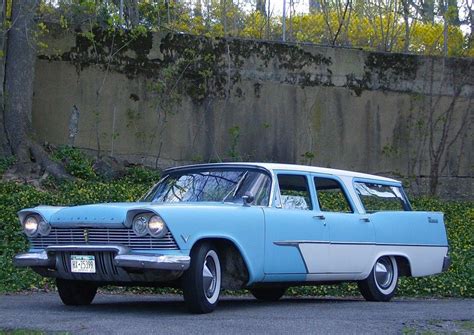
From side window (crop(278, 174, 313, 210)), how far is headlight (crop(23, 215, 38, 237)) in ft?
8.06

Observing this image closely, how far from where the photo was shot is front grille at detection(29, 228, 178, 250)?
8242mm

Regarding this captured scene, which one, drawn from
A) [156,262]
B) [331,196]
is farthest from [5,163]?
[156,262]

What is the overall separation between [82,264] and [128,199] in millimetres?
7058

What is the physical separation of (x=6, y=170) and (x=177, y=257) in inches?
360

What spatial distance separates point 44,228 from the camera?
891 centimetres

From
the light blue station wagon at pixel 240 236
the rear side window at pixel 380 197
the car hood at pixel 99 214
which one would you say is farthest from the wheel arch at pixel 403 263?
the car hood at pixel 99 214

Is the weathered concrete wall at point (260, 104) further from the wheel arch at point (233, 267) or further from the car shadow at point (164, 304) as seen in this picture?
the wheel arch at point (233, 267)

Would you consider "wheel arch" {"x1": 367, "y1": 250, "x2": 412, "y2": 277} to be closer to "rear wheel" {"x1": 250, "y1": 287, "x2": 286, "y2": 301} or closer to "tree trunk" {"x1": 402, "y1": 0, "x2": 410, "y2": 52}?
"rear wheel" {"x1": 250, "y1": 287, "x2": 286, "y2": 301}

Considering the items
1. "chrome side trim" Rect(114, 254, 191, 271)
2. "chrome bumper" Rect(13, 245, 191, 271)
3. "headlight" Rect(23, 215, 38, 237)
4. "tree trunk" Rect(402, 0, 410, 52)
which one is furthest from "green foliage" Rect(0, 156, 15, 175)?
"tree trunk" Rect(402, 0, 410, 52)

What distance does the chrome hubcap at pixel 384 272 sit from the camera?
1091 centimetres

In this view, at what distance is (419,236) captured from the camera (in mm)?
11367

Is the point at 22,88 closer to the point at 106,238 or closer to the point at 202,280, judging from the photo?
the point at 106,238

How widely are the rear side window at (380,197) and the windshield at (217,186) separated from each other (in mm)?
1864

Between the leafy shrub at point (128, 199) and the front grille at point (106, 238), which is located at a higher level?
the front grille at point (106, 238)
